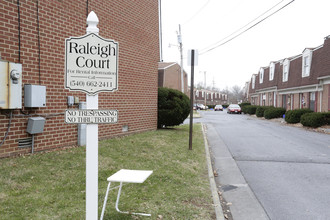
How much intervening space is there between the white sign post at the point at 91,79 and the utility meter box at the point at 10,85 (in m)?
A: 3.41

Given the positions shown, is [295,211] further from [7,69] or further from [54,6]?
[54,6]

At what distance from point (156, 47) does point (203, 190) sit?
7.86 metres

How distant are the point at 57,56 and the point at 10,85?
1.62 meters

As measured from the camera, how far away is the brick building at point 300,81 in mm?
20672

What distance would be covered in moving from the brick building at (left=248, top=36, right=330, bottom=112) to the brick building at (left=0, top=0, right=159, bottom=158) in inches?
613

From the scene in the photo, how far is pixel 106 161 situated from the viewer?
639 centimetres

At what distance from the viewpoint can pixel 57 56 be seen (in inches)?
274

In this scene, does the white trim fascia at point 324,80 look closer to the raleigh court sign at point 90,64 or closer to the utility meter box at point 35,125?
the utility meter box at point 35,125

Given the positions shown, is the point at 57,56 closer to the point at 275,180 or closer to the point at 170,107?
the point at 275,180

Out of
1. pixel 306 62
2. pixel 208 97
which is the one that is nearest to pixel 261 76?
pixel 306 62

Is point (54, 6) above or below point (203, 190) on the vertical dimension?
above

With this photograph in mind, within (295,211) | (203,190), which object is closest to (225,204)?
(203,190)

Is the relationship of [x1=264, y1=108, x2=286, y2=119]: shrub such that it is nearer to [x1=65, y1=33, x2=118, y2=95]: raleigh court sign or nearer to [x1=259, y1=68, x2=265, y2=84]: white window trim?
[x1=259, y1=68, x2=265, y2=84]: white window trim

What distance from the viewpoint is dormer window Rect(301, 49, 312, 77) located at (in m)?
23.3
